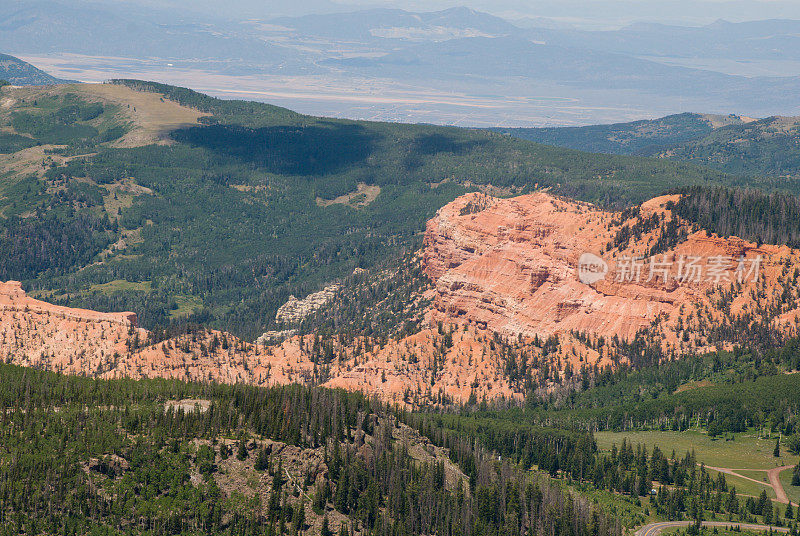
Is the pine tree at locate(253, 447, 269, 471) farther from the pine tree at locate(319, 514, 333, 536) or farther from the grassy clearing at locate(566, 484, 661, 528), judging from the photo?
the grassy clearing at locate(566, 484, 661, 528)

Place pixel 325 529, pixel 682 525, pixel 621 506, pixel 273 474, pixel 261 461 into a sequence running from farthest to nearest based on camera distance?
pixel 621 506, pixel 682 525, pixel 261 461, pixel 273 474, pixel 325 529

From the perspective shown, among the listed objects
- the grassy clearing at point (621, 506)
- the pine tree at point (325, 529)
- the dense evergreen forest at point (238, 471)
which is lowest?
the grassy clearing at point (621, 506)

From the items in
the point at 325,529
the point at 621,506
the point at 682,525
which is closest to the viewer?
the point at 325,529

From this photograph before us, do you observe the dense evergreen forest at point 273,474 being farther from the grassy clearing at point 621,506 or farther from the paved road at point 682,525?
the paved road at point 682,525

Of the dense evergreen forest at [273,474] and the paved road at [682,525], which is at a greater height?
the dense evergreen forest at [273,474]

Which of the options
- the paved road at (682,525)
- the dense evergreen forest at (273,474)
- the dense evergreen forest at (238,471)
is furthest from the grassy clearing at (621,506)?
the dense evergreen forest at (238,471)

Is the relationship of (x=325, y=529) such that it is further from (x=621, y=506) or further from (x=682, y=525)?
(x=682, y=525)

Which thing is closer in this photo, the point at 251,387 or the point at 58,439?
the point at 58,439

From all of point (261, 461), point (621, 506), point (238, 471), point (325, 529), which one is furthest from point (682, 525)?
point (238, 471)

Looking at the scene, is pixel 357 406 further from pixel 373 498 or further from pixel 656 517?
pixel 656 517

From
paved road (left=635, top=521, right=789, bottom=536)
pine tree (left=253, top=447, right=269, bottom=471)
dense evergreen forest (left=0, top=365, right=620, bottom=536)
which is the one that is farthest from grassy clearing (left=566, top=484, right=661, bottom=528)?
pine tree (left=253, top=447, right=269, bottom=471)

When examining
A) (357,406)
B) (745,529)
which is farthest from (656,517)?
(357,406)
